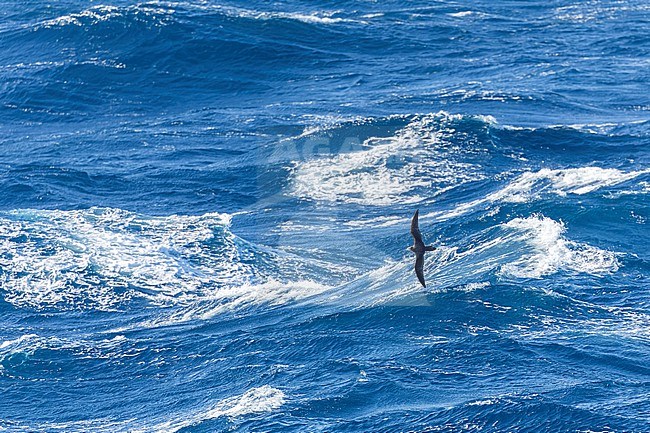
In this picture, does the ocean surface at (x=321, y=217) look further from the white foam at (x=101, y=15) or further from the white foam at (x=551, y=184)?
the white foam at (x=101, y=15)

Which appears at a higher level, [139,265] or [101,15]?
[101,15]

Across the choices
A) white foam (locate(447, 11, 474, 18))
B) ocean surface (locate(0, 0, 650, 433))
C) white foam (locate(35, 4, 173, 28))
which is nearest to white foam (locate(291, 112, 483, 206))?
ocean surface (locate(0, 0, 650, 433))

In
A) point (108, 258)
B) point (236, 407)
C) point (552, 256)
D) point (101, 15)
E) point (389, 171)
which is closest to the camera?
point (236, 407)

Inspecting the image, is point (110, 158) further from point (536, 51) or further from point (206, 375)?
point (536, 51)

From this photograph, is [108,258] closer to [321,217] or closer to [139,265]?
[139,265]

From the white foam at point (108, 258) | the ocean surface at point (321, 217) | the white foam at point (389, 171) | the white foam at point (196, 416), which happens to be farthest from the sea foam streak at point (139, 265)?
the white foam at point (196, 416)

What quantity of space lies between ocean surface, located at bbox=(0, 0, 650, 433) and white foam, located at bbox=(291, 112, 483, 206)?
286 millimetres

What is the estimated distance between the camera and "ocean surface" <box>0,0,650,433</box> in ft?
262

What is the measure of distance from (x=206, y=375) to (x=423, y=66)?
66.1m

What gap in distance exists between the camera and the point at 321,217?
104m

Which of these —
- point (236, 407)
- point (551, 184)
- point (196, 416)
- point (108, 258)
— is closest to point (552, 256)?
point (551, 184)

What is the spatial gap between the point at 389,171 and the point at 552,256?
71.9 feet

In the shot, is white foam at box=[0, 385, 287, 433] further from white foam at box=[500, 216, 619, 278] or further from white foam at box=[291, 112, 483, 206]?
white foam at box=[291, 112, 483, 206]

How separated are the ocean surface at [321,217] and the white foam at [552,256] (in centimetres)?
28
